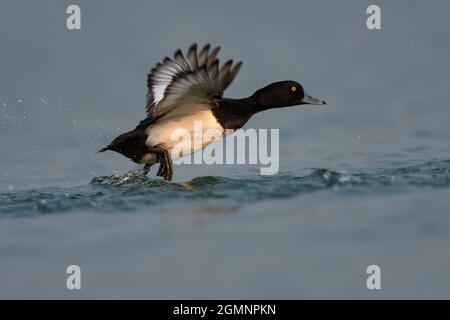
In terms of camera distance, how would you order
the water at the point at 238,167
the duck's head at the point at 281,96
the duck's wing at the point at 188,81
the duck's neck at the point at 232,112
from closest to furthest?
the water at the point at 238,167, the duck's wing at the point at 188,81, the duck's neck at the point at 232,112, the duck's head at the point at 281,96

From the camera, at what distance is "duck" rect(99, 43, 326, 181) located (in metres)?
8.49

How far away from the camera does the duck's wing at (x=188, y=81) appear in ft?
27.6

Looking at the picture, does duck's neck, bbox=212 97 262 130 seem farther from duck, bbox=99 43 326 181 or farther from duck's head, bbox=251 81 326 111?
duck's head, bbox=251 81 326 111

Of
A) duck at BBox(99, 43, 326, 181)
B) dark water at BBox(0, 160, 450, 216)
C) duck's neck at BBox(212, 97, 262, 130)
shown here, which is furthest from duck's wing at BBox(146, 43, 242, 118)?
dark water at BBox(0, 160, 450, 216)

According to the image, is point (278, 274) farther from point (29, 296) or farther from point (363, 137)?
point (363, 137)

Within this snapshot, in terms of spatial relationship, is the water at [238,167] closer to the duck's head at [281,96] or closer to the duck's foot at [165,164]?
the duck's foot at [165,164]

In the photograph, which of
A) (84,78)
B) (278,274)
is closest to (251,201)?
(278,274)

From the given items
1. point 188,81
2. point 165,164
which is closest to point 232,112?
point 165,164

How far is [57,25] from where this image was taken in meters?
14.7

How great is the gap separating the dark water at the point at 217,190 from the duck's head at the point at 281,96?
0.87 metres

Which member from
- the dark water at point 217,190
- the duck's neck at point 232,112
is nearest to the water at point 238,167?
the dark water at point 217,190

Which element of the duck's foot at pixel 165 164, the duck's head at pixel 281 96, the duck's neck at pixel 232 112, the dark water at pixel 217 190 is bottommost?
the dark water at pixel 217 190

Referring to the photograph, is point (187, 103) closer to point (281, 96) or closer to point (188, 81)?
point (188, 81)

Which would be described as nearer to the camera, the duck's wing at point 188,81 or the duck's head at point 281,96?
the duck's wing at point 188,81
